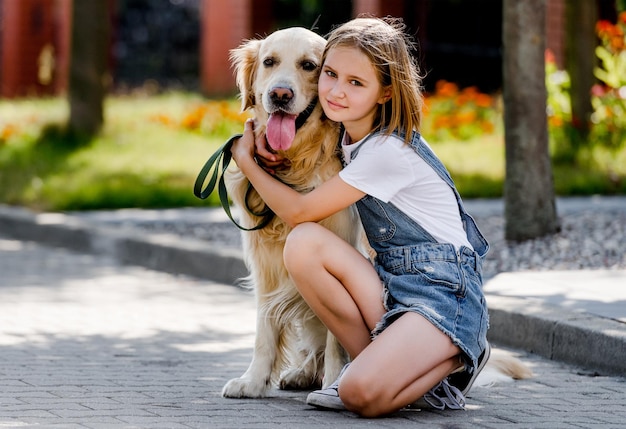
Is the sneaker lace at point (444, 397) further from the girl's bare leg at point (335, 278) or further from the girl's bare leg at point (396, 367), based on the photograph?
the girl's bare leg at point (335, 278)

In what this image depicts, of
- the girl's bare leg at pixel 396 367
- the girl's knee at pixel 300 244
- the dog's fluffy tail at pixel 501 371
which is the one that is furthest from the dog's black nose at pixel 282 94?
the dog's fluffy tail at pixel 501 371

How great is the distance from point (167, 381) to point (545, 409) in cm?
161

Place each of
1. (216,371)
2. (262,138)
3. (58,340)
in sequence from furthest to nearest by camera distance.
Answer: (58,340) < (216,371) < (262,138)

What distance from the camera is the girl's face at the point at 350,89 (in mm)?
4547

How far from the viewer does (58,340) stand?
6117 millimetres

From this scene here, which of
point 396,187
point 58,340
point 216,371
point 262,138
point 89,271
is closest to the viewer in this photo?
point 396,187

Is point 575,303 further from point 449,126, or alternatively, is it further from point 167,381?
point 449,126

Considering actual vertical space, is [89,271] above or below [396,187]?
below

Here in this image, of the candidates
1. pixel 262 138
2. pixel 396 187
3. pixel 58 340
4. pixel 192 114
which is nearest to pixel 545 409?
pixel 396 187

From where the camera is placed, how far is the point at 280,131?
4754 mm

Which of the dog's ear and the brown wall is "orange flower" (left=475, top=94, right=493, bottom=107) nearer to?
the dog's ear

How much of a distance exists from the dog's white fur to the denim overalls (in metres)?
0.27

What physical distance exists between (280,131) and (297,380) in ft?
3.54

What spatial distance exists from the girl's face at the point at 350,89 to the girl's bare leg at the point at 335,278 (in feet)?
1.45
